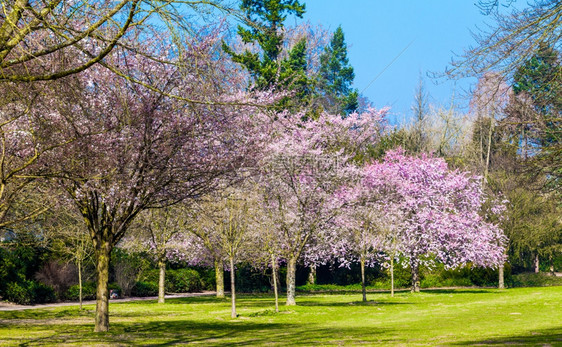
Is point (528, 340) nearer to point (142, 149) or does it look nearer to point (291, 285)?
point (142, 149)

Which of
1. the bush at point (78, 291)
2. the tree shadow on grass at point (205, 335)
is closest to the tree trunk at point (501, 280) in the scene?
the tree shadow on grass at point (205, 335)

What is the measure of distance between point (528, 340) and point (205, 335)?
7990 mm

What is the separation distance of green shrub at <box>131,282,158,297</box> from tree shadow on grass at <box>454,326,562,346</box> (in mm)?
Answer: 25386

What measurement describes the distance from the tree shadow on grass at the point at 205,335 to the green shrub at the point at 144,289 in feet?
52.7

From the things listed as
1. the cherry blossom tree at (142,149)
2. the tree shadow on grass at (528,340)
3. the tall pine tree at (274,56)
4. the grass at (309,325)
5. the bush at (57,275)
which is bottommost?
the grass at (309,325)

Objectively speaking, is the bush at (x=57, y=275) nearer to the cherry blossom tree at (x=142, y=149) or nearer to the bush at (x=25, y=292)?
the bush at (x=25, y=292)

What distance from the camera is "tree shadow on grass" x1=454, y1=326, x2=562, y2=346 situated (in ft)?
38.0

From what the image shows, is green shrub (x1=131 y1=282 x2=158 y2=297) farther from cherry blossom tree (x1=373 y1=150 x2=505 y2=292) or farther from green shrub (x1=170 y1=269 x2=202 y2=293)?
cherry blossom tree (x1=373 y1=150 x2=505 y2=292)

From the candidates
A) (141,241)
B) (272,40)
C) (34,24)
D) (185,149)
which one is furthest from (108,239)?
(272,40)

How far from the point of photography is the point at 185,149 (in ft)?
51.6

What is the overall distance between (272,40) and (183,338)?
33062 millimetres

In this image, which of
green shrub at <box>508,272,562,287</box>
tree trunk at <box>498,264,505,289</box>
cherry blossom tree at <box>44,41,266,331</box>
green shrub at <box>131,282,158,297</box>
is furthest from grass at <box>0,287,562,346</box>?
green shrub at <box>508,272,562,287</box>

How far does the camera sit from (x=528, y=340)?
12.2m

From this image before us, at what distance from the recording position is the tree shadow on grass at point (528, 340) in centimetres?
1159
